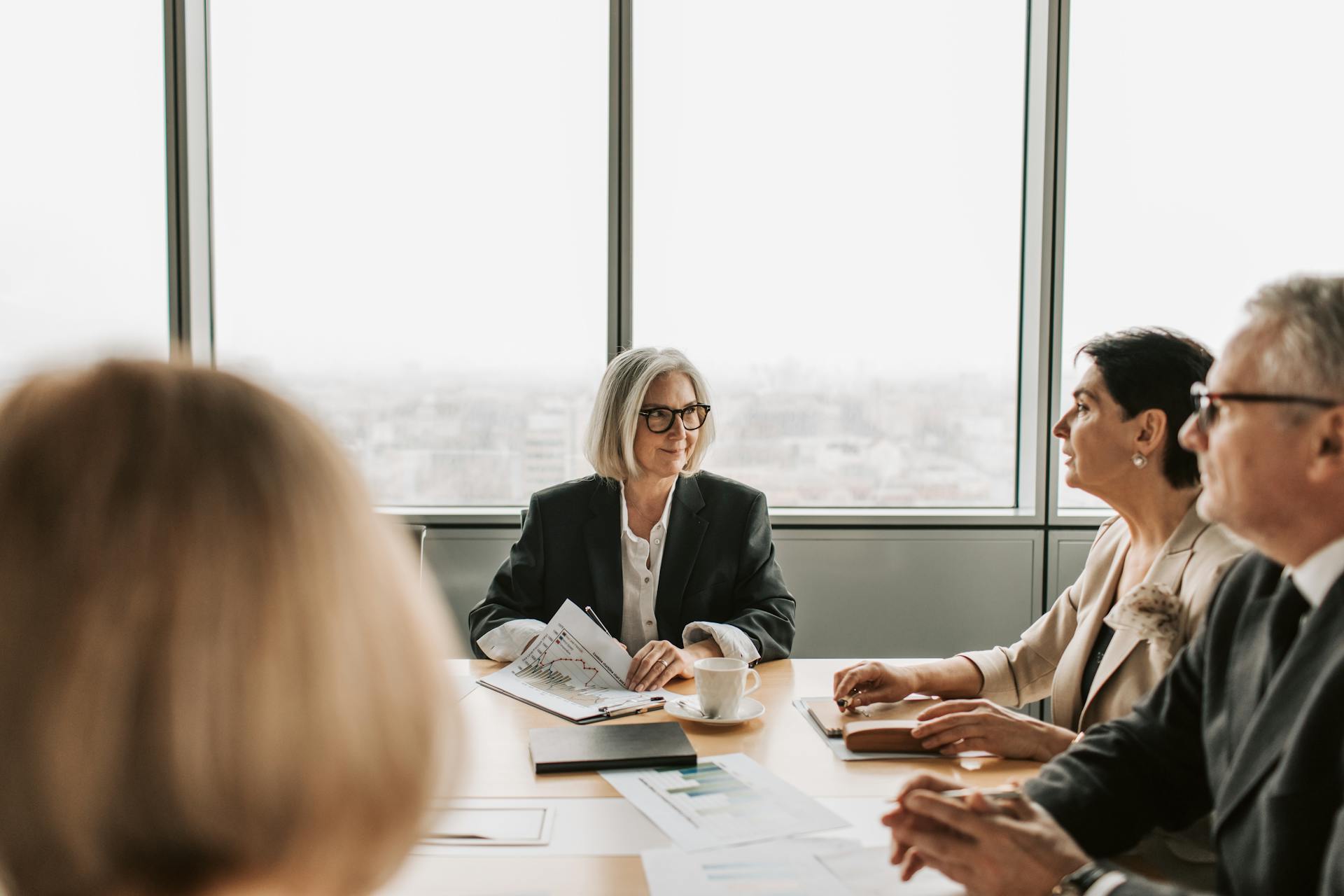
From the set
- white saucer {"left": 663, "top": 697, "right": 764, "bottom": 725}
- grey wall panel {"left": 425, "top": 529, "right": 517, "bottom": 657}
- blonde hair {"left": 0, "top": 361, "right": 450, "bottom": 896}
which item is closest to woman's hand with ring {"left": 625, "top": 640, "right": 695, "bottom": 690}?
white saucer {"left": 663, "top": 697, "right": 764, "bottom": 725}

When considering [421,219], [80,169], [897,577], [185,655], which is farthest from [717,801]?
[80,169]

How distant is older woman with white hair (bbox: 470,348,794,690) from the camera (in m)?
2.37

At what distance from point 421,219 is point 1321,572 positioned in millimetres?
2970

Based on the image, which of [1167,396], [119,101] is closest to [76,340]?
[1167,396]

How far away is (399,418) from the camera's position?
3.42 m

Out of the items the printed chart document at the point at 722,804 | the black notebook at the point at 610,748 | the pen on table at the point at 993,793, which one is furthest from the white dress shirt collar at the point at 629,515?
the pen on table at the point at 993,793

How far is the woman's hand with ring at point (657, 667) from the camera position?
1839 millimetres

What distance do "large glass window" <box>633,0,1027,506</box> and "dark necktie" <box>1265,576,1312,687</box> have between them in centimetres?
231

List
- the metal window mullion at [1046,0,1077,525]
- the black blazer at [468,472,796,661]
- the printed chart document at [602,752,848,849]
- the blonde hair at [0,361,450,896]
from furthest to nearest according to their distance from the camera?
the metal window mullion at [1046,0,1077,525] < the black blazer at [468,472,796,661] < the printed chart document at [602,752,848,849] < the blonde hair at [0,361,450,896]

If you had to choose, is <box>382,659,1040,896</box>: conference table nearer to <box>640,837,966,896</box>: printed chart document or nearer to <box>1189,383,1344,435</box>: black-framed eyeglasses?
<box>640,837,966,896</box>: printed chart document

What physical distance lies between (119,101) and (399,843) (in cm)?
362

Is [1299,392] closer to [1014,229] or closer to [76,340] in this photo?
[76,340]

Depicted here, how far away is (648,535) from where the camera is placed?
8.18 feet

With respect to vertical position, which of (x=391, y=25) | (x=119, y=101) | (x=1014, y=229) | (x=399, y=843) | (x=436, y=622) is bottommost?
(x=399, y=843)
